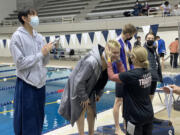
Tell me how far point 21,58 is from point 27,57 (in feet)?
0.18

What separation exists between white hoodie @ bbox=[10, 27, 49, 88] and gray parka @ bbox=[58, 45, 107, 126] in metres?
0.38

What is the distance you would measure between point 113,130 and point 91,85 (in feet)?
3.88

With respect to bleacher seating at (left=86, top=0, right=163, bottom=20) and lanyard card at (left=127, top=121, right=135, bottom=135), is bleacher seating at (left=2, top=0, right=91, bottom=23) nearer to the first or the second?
bleacher seating at (left=86, top=0, right=163, bottom=20)

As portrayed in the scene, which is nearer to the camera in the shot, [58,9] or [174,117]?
[174,117]

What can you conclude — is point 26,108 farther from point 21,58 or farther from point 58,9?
point 58,9

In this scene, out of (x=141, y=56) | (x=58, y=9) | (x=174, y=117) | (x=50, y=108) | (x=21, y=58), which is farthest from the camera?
(x=58, y=9)

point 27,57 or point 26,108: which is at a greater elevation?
point 27,57

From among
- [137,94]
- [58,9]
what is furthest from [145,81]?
[58,9]

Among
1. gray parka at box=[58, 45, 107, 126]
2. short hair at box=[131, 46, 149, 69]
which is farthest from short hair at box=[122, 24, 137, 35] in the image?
short hair at box=[131, 46, 149, 69]

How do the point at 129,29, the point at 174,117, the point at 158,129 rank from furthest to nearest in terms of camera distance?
the point at 174,117
the point at 158,129
the point at 129,29

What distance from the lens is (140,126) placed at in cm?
230

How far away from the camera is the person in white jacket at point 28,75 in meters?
2.12

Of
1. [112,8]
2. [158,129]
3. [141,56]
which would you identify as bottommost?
[158,129]

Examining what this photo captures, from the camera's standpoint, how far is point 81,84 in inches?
96.1
